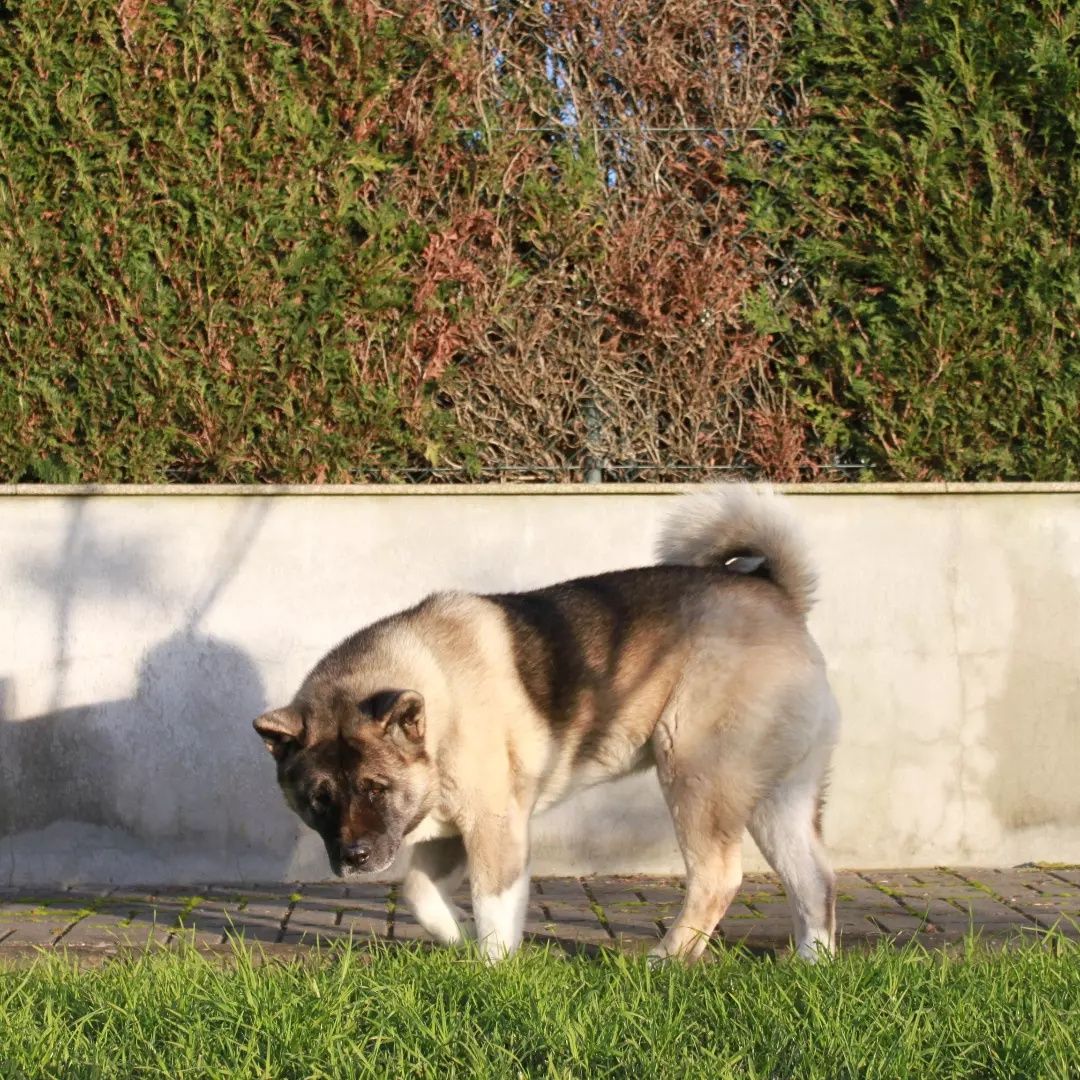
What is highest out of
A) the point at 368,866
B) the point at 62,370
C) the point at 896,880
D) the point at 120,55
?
the point at 120,55

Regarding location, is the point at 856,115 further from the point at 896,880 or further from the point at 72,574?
the point at 72,574

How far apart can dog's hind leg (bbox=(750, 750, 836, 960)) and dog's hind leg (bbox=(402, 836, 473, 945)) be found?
1.12 meters

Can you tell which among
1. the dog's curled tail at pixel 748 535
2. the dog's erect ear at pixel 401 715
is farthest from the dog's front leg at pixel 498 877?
the dog's curled tail at pixel 748 535

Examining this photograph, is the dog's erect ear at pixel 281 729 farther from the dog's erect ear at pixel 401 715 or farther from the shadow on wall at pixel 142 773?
the shadow on wall at pixel 142 773

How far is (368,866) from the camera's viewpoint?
18.5 ft

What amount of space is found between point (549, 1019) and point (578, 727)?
2.09 metres

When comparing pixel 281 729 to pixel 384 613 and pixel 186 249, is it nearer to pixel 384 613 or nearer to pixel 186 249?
pixel 384 613

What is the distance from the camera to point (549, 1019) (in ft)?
13.9

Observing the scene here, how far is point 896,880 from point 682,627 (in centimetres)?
229

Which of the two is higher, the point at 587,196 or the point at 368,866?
the point at 587,196

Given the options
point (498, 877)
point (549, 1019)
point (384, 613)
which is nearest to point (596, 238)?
point (384, 613)

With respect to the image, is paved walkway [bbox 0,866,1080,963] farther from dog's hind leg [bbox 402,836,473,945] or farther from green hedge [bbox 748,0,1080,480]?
green hedge [bbox 748,0,1080,480]

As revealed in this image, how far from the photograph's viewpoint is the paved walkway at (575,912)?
644 centimetres

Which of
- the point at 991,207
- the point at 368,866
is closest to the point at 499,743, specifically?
the point at 368,866
